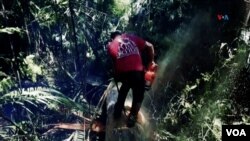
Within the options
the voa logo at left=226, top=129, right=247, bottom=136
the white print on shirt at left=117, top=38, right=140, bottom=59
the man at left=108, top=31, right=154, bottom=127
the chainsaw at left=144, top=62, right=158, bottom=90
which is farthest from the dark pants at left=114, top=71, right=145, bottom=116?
the voa logo at left=226, top=129, right=247, bottom=136

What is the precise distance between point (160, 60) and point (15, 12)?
3.69 metres

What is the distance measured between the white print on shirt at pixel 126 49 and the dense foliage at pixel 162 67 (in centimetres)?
116

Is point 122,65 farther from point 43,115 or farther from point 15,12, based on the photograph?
point 15,12

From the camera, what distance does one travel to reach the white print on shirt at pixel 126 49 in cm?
564

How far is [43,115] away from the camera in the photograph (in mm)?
7305

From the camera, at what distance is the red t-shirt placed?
565cm

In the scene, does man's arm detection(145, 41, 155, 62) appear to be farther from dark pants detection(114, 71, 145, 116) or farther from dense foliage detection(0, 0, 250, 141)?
dense foliage detection(0, 0, 250, 141)

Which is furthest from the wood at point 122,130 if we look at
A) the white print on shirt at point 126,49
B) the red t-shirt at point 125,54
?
the white print on shirt at point 126,49

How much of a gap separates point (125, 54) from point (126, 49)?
0.26ft

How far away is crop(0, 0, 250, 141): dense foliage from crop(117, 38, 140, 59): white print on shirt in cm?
116

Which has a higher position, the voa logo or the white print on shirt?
the white print on shirt

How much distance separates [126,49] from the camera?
5.64m

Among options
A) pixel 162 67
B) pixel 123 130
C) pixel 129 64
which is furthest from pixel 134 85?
pixel 162 67

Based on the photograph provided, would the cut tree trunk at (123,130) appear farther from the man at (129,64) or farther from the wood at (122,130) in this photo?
the man at (129,64)
